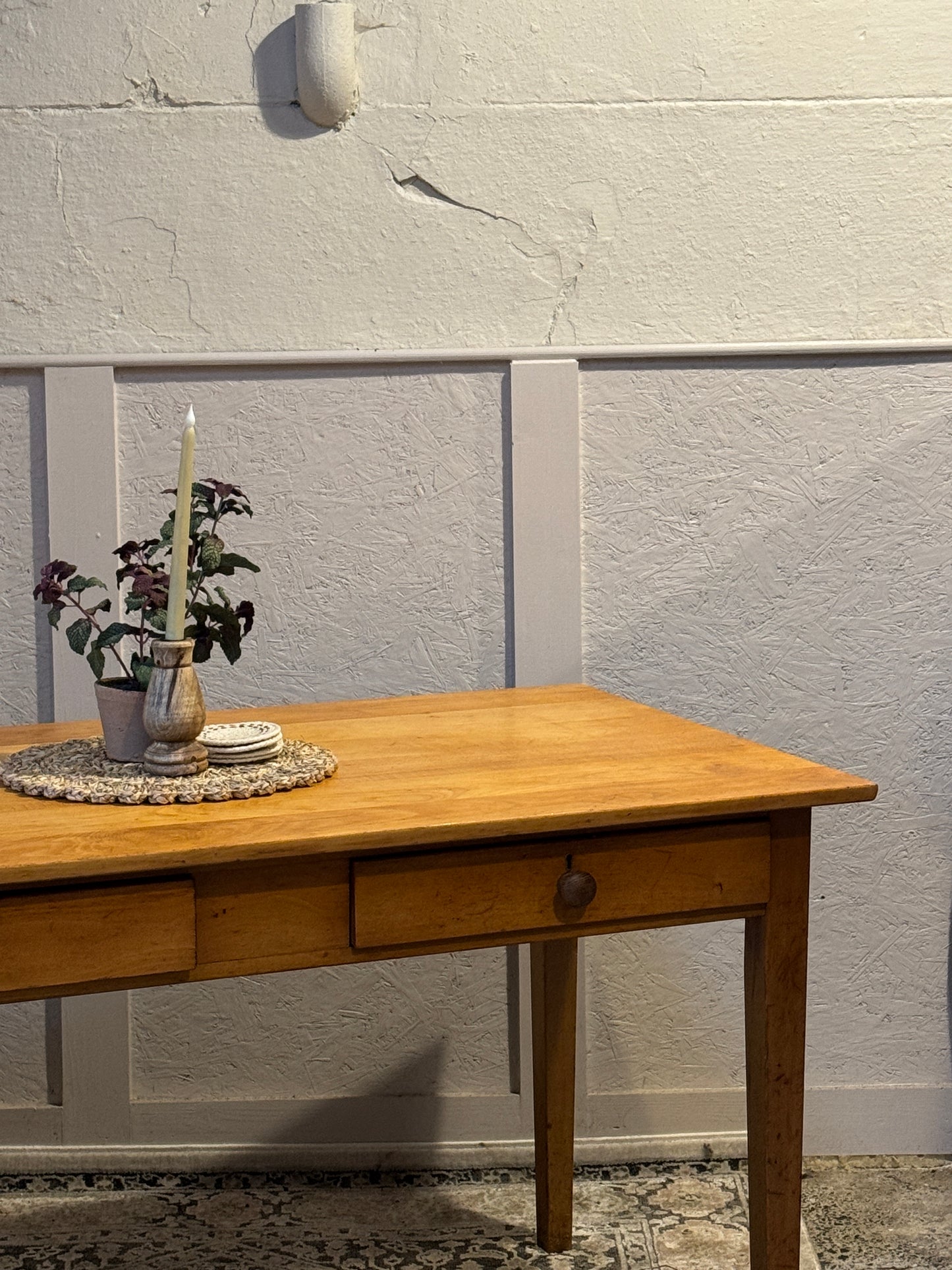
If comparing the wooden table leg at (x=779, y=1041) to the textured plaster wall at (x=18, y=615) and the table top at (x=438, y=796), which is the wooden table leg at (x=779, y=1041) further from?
the textured plaster wall at (x=18, y=615)

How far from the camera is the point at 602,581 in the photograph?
2191mm

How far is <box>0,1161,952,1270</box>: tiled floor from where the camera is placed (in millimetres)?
1918

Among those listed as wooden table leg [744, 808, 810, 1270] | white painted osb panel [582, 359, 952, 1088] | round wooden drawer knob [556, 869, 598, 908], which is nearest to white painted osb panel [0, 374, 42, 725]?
white painted osb panel [582, 359, 952, 1088]

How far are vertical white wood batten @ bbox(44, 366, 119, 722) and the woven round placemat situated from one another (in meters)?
0.68

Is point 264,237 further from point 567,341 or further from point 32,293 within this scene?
point 567,341

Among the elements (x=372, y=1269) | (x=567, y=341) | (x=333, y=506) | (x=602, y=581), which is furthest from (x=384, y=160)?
(x=372, y=1269)

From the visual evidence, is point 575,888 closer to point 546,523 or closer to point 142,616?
point 142,616

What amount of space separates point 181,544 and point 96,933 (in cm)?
39

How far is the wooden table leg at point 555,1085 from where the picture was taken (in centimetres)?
195

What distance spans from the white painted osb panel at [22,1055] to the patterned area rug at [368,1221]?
14 centimetres

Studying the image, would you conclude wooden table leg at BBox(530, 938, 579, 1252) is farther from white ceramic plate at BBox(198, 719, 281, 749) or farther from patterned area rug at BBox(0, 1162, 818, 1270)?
white ceramic plate at BBox(198, 719, 281, 749)

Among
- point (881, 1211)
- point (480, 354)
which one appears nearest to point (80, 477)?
point (480, 354)

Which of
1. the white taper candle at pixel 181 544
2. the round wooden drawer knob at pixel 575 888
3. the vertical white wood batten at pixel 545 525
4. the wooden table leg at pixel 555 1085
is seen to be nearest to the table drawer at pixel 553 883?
the round wooden drawer knob at pixel 575 888

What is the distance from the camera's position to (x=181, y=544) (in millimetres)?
1283
